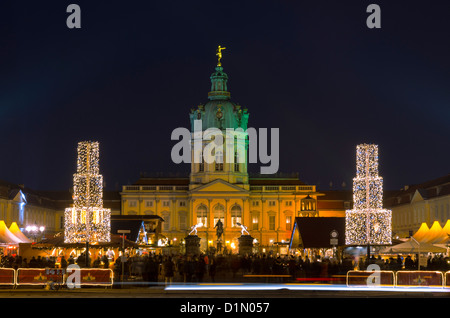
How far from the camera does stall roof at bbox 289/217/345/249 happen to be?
190ft

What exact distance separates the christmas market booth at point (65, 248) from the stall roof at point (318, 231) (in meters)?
11.5

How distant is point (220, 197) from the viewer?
129125 millimetres

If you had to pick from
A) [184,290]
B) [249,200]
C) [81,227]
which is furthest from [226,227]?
[184,290]

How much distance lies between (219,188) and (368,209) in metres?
84.1

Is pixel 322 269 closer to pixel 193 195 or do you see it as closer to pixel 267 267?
pixel 267 267

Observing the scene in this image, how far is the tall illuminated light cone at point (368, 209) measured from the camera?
148 feet

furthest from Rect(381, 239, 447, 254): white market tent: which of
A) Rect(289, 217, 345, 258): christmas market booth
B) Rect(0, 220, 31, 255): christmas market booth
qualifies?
Rect(0, 220, 31, 255): christmas market booth

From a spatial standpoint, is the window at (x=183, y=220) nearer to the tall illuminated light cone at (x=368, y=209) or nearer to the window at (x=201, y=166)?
the window at (x=201, y=166)

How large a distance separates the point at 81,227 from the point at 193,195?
85468 millimetres

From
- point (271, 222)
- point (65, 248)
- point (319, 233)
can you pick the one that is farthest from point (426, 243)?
point (271, 222)

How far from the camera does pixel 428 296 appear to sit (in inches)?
1246

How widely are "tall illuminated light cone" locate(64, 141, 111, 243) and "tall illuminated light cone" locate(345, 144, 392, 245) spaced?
13.3 metres

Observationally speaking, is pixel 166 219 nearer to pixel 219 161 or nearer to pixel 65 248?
pixel 219 161

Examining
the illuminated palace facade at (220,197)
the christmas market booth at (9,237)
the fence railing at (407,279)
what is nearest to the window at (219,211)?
the illuminated palace facade at (220,197)
